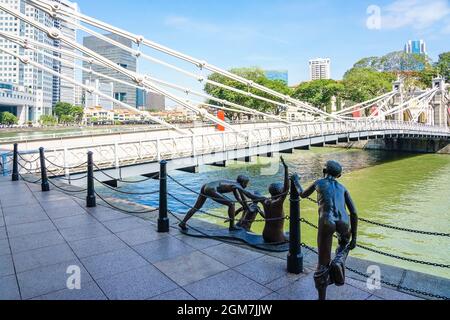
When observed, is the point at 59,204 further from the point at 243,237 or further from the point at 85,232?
the point at 243,237

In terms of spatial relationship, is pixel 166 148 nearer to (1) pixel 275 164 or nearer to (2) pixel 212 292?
(2) pixel 212 292

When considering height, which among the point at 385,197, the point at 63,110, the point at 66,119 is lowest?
the point at 385,197

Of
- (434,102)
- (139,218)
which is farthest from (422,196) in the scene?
(434,102)

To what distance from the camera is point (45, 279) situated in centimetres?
354

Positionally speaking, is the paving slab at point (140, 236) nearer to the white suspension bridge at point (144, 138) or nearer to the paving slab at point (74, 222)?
the paving slab at point (74, 222)

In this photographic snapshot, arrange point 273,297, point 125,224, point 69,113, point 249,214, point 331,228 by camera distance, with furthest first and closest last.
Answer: point 69,113, point 125,224, point 249,214, point 273,297, point 331,228

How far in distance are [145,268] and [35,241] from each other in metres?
2.01

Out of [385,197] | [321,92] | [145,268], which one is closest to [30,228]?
[145,268]

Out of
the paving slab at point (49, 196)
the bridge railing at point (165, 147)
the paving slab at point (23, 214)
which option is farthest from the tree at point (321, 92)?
the paving slab at point (23, 214)

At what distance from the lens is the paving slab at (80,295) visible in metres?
3.12

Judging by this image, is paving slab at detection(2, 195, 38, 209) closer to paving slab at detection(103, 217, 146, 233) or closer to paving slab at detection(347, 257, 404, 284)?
paving slab at detection(103, 217, 146, 233)

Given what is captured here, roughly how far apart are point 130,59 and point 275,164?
111 metres

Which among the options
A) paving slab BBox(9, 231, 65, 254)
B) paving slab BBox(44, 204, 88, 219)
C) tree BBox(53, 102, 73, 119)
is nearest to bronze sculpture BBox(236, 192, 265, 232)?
paving slab BBox(9, 231, 65, 254)
